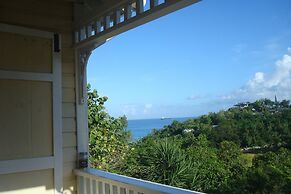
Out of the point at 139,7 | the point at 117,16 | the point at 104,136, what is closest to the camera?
the point at 139,7

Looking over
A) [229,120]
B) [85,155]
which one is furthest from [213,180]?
[85,155]

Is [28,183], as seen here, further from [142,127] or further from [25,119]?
[142,127]

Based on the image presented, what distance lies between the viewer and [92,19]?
2.80 m

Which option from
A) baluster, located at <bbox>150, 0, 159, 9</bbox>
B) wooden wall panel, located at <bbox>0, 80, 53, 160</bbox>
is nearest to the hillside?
wooden wall panel, located at <bbox>0, 80, 53, 160</bbox>

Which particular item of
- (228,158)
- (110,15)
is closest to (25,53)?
(110,15)

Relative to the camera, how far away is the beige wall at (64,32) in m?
2.75

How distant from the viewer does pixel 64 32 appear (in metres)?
2.99

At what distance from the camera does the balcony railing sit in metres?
1.98

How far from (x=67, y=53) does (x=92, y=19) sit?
43 cm

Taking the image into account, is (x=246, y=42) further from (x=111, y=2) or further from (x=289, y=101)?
(x=111, y=2)

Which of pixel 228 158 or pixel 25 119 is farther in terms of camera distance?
pixel 228 158

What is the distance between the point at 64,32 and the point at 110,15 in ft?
1.97

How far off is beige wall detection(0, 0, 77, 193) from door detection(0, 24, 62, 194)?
120 mm

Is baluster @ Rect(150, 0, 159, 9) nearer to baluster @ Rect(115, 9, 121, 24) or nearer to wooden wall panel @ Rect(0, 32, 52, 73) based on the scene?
baluster @ Rect(115, 9, 121, 24)
